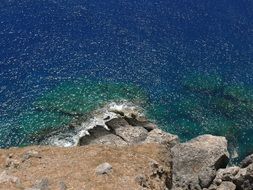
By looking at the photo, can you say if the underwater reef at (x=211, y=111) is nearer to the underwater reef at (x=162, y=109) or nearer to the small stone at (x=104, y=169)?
the underwater reef at (x=162, y=109)

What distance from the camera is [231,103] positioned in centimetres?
6812

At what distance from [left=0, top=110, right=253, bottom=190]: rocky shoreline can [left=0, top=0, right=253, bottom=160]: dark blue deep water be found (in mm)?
13609

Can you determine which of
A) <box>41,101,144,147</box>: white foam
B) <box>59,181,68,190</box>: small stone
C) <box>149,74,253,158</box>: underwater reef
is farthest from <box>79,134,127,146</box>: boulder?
<box>59,181,68,190</box>: small stone

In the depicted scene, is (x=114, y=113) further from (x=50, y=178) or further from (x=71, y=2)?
(x=71, y=2)

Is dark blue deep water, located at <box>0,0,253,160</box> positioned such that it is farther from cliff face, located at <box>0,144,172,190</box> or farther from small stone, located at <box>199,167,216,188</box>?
cliff face, located at <box>0,144,172,190</box>

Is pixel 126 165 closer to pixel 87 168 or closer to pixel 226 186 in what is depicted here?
pixel 87 168

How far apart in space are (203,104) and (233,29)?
2315 centimetres

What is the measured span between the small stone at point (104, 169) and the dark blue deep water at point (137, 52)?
21322 mm

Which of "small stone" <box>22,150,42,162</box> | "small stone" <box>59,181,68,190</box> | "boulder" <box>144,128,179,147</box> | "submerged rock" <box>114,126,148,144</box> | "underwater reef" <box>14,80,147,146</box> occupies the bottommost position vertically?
"underwater reef" <box>14,80,147,146</box>

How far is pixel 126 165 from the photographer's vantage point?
39.0 m

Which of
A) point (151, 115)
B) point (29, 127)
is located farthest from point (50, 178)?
point (151, 115)

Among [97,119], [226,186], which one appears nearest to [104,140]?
[97,119]

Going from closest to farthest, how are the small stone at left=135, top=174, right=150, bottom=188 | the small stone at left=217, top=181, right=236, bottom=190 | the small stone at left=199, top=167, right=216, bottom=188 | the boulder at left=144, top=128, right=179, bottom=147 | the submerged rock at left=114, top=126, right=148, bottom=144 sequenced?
the small stone at left=135, top=174, right=150, bottom=188
the small stone at left=217, top=181, right=236, bottom=190
the small stone at left=199, top=167, right=216, bottom=188
the boulder at left=144, top=128, right=179, bottom=147
the submerged rock at left=114, top=126, right=148, bottom=144

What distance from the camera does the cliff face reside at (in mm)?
36125
